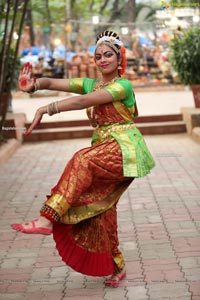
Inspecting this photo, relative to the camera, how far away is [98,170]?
4426mm

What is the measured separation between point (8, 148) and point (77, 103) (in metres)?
7.59

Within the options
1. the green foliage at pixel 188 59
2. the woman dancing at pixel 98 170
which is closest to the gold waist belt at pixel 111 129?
the woman dancing at pixel 98 170

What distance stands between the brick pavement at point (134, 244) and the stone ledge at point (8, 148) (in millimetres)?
907

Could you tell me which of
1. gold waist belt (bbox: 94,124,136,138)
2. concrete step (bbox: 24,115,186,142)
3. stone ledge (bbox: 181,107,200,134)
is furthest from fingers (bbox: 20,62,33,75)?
concrete step (bbox: 24,115,186,142)

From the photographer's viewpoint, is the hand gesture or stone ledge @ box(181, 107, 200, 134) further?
stone ledge @ box(181, 107, 200, 134)

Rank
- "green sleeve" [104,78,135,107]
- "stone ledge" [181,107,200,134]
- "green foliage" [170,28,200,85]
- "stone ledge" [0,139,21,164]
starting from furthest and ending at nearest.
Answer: "green foliage" [170,28,200,85] < "stone ledge" [181,107,200,134] < "stone ledge" [0,139,21,164] < "green sleeve" [104,78,135,107]

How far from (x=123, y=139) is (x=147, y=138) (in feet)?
29.6

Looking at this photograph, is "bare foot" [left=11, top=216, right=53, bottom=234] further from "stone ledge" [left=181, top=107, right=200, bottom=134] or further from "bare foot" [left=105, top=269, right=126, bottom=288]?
"stone ledge" [left=181, top=107, right=200, bottom=134]

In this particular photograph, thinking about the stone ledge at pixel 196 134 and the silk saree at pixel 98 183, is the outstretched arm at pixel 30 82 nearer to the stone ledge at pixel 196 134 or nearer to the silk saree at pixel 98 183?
the silk saree at pixel 98 183

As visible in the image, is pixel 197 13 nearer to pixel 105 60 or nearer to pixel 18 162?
pixel 18 162

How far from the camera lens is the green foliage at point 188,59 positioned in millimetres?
14195

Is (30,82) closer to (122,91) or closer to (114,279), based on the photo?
(122,91)

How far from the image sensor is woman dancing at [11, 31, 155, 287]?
4.35 m

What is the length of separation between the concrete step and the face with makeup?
9.24 metres
